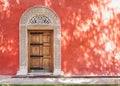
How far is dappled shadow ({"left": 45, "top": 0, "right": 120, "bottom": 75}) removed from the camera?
1203 cm

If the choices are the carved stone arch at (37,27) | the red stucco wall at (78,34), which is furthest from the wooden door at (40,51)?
the red stucco wall at (78,34)

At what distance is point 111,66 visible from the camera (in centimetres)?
1210

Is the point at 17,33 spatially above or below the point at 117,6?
below

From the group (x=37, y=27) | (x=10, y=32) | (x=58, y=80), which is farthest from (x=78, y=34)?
(x=10, y=32)

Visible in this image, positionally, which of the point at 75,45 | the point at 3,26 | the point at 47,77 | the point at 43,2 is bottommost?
the point at 47,77

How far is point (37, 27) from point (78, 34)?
1584 millimetres

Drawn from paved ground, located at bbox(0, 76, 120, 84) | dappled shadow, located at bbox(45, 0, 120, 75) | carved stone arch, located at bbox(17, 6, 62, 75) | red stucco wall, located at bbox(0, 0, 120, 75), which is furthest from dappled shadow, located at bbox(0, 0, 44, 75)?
dappled shadow, located at bbox(45, 0, 120, 75)

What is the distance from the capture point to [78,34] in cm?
1204

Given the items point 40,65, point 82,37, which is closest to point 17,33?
point 40,65

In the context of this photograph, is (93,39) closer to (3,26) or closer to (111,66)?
(111,66)

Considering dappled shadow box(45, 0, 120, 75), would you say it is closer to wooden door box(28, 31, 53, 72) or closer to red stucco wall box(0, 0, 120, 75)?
red stucco wall box(0, 0, 120, 75)

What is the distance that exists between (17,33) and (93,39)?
2901mm

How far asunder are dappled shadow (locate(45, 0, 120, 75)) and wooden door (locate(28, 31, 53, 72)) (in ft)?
1.99

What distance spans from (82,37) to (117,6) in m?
1.78
